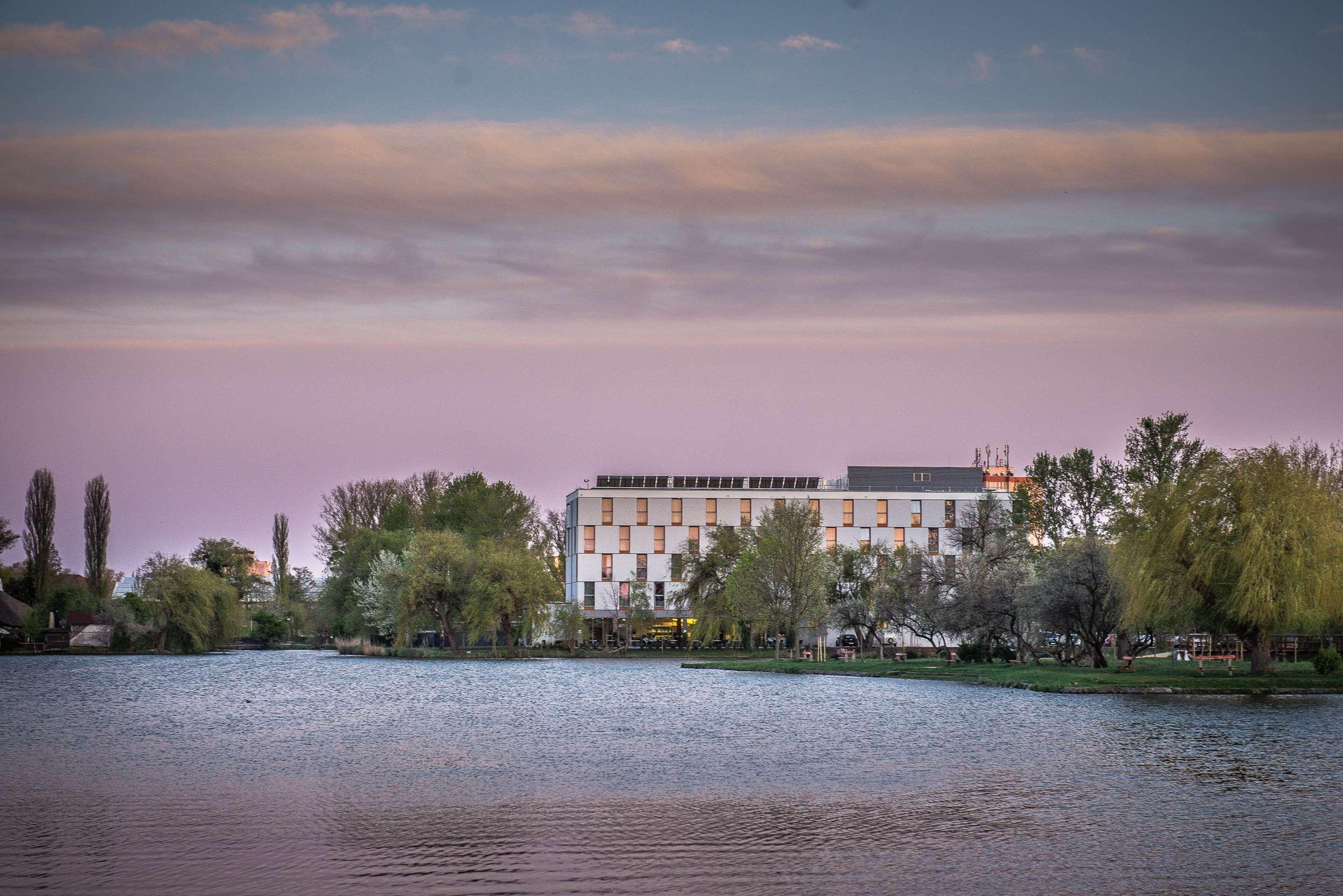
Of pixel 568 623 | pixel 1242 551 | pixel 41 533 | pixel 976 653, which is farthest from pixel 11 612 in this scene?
pixel 1242 551

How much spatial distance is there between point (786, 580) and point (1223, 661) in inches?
1143

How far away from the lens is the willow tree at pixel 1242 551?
53.8 metres

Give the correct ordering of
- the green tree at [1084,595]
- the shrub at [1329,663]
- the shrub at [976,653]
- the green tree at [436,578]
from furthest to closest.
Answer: the green tree at [436,578] < the shrub at [976,653] < the green tree at [1084,595] < the shrub at [1329,663]

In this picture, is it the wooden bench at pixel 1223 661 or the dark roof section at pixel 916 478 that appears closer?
the wooden bench at pixel 1223 661

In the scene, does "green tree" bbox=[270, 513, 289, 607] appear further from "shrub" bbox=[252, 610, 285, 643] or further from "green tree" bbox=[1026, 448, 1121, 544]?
"green tree" bbox=[1026, 448, 1121, 544]

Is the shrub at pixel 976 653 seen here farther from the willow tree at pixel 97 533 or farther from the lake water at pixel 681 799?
the willow tree at pixel 97 533

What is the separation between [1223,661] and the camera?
75812 millimetres

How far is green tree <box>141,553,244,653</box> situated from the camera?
362 ft

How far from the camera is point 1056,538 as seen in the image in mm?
103062

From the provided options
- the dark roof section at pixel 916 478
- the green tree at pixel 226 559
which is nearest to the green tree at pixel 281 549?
the green tree at pixel 226 559

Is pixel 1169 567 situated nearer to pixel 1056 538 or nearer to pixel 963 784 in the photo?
pixel 963 784

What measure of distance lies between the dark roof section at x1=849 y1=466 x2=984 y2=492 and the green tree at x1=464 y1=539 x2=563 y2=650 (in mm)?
56862

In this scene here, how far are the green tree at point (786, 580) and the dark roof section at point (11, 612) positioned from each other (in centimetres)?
7574

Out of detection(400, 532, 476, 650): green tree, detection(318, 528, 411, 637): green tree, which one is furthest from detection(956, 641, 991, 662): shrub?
detection(318, 528, 411, 637): green tree
